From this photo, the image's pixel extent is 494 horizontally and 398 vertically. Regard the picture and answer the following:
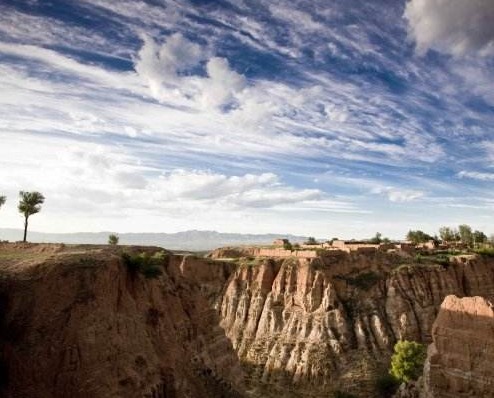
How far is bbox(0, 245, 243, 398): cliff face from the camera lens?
84.8 feet

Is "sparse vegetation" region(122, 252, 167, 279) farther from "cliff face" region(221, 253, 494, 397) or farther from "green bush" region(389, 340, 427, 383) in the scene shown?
"cliff face" region(221, 253, 494, 397)

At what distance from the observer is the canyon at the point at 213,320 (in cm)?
2675

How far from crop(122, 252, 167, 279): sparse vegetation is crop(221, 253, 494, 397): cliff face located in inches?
1207

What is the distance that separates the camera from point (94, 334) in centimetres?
2781

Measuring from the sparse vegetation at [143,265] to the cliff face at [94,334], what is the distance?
499mm

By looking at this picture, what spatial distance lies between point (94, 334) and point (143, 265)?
24.7ft

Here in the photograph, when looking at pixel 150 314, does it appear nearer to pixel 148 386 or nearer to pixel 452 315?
pixel 148 386

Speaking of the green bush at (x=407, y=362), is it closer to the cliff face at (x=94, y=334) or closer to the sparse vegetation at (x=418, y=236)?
the cliff face at (x=94, y=334)

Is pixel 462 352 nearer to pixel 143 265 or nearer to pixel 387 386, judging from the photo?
pixel 387 386

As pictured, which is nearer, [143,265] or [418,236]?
[143,265]

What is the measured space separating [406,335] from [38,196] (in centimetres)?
5293

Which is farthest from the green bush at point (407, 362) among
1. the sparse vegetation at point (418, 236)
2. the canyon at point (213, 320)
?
the sparse vegetation at point (418, 236)

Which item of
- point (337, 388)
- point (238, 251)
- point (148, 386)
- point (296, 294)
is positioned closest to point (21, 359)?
point (148, 386)

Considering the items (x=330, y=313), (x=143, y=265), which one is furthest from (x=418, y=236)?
(x=143, y=265)
